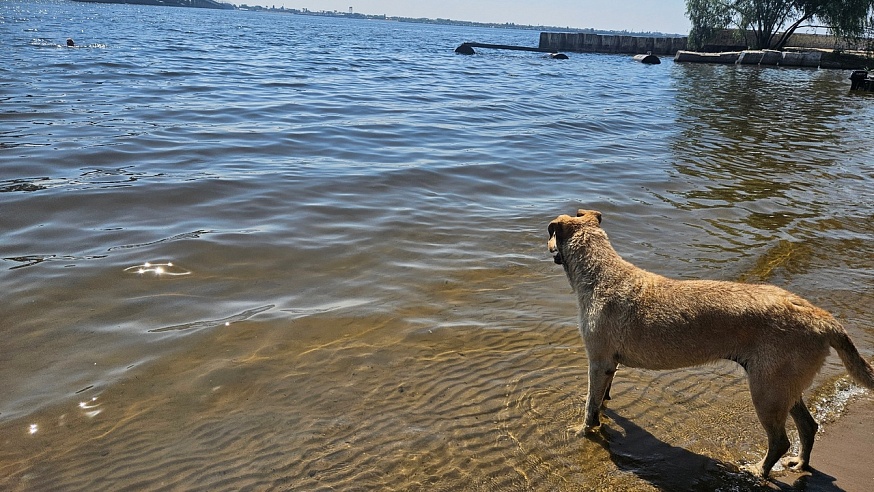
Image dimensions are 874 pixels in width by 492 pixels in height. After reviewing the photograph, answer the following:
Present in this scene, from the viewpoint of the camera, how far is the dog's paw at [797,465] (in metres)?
4.60

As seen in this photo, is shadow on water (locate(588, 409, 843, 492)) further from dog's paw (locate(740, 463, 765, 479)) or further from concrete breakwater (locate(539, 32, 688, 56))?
concrete breakwater (locate(539, 32, 688, 56))

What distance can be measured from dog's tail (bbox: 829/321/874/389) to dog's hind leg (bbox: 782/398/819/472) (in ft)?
1.47

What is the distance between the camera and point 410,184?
12.9 m

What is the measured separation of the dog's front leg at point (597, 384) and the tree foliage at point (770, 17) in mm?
71418

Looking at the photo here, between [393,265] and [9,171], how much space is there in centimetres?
852

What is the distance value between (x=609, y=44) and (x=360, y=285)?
80556 mm

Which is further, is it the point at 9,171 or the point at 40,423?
the point at 9,171

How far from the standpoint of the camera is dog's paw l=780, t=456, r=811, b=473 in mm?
4602

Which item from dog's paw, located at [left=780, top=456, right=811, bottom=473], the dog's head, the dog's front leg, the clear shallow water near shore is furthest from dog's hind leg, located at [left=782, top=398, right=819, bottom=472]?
the dog's head

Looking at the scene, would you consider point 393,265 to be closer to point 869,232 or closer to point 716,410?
point 716,410

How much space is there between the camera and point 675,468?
466cm

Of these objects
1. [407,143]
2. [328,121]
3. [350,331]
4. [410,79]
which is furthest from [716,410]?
[410,79]

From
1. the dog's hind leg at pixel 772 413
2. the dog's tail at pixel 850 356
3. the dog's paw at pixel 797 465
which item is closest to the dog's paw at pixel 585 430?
the dog's hind leg at pixel 772 413

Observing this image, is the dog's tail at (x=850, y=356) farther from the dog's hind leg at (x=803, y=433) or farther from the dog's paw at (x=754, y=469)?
the dog's paw at (x=754, y=469)
